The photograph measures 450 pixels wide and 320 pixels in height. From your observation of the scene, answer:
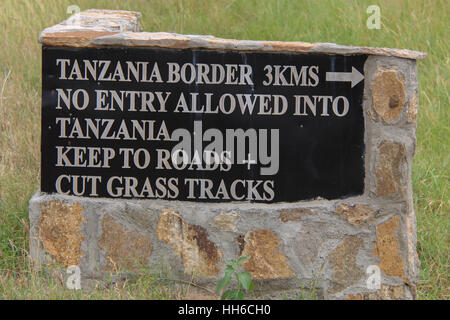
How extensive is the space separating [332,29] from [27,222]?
3074 mm

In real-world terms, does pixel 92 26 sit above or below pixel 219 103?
above

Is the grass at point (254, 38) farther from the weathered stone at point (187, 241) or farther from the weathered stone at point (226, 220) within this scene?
the weathered stone at point (226, 220)

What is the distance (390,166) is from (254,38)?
277 centimetres

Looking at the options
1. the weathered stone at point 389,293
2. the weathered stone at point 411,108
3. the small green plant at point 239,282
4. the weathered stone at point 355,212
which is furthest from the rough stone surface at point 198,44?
the weathered stone at point 389,293

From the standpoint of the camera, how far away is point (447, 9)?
582 cm

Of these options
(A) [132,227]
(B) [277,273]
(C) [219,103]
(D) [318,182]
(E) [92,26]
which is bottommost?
(B) [277,273]

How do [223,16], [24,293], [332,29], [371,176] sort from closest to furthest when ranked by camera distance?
[24,293], [371,176], [332,29], [223,16]

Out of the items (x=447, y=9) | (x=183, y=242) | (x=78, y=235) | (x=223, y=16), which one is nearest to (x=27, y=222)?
(x=78, y=235)

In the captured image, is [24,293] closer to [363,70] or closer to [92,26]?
[92,26]

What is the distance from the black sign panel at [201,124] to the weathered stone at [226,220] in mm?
81

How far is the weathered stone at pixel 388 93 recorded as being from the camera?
317 cm

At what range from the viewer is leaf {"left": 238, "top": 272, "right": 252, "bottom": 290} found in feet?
9.57

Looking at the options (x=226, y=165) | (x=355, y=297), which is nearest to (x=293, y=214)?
(x=226, y=165)

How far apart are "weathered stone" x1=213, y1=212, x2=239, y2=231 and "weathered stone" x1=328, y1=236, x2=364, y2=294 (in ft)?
1.54
